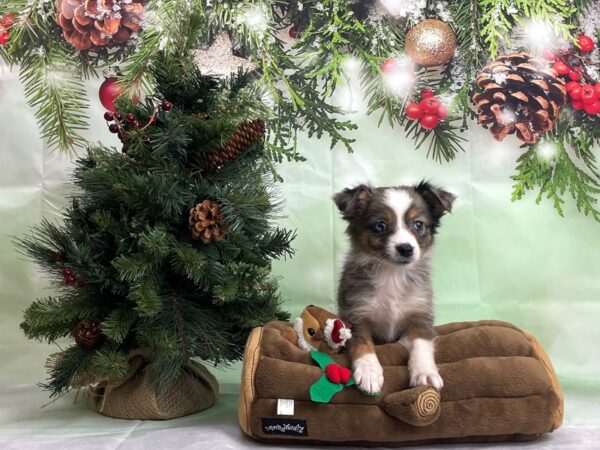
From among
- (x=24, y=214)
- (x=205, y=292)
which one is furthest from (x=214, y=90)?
(x=24, y=214)

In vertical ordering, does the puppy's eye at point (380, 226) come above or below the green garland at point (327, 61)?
below

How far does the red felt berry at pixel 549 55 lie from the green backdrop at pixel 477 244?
41cm

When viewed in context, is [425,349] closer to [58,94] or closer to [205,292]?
[205,292]

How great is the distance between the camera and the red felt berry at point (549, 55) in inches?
111

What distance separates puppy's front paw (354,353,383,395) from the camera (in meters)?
1.78

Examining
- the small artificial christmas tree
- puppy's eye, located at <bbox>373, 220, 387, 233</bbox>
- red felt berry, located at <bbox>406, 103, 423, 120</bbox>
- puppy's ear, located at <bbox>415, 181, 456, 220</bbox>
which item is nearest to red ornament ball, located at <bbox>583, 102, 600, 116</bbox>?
red felt berry, located at <bbox>406, 103, 423, 120</bbox>

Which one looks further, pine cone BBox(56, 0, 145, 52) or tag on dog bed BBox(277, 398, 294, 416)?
pine cone BBox(56, 0, 145, 52)

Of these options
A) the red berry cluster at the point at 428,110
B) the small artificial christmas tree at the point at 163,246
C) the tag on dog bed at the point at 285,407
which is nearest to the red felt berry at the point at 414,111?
the red berry cluster at the point at 428,110

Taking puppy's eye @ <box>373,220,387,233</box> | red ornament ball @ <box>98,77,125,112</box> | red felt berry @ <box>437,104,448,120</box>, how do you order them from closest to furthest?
puppy's eye @ <box>373,220,387,233</box>, red ornament ball @ <box>98,77,125,112</box>, red felt berry @ <box>437,104,448,120</box>

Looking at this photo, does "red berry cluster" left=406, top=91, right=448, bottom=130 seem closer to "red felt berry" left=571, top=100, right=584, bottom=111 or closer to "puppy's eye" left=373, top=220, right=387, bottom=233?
"red felt berry" left=571, top=100, right=584, bottom=111

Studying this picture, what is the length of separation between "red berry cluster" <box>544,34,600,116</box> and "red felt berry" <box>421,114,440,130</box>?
56 centimetres

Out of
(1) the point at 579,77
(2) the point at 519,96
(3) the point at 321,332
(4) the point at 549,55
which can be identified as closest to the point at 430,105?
(2) the point at 519,96

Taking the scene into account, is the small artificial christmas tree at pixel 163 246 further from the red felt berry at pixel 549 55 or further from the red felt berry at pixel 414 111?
the red felt berry at pixel 549 55

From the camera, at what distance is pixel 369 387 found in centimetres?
178
